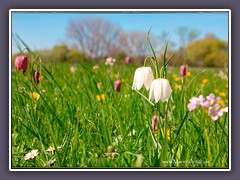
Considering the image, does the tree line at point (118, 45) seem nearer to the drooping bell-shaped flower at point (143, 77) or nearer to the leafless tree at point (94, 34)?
the leafless tree at point (94, 34)

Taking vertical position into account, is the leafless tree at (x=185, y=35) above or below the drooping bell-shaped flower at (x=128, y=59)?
above

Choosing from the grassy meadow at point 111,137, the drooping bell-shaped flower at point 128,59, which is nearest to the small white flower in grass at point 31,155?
the grassy meadow at point 111,137

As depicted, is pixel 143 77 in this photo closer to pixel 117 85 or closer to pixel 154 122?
pixel 154 122

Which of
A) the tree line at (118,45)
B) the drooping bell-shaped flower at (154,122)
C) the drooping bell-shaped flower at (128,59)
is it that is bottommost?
the drooping bell-shaped flower at (154,122)

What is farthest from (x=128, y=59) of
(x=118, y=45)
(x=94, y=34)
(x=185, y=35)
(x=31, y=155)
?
(x=31, y=155)

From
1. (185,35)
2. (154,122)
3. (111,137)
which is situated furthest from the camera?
(185,35)

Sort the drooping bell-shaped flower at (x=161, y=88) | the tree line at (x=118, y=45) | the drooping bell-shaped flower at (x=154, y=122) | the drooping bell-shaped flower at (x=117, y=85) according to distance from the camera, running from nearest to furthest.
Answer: the drooping bell-shaped flower at (x=161, y=88) → the drooping bell-shaped flower at (x=154, y=122) → the tree line at (x=118, y=45) → the drooping bell-shaped flower at (x=117, y=85)

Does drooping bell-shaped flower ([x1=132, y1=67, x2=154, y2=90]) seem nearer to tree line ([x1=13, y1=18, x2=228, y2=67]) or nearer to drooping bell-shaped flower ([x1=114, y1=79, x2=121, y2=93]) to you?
tree line ([x1=13, y1=18, x2=228, y2=67])

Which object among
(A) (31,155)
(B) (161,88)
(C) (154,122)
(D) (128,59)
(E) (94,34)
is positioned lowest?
(A) (31,155)

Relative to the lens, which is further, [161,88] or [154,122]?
[154,122]
